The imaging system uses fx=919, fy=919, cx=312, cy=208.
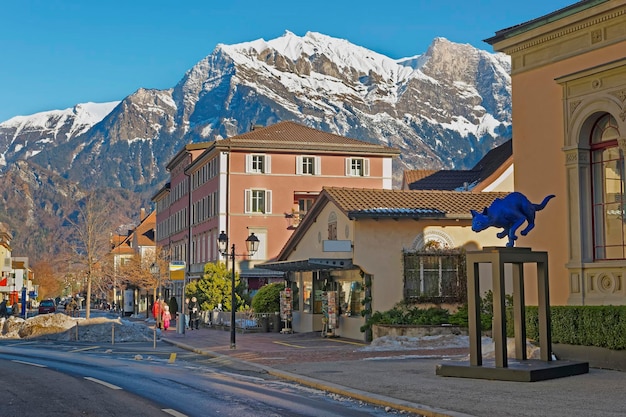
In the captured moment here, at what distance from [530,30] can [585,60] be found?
1822 mm

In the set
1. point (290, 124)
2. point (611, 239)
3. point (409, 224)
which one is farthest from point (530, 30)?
point (290, 124)

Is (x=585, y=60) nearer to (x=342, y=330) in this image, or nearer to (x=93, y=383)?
(x=93, y=383)

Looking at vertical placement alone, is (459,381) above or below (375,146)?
below

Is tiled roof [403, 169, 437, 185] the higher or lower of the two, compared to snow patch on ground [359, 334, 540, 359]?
higher

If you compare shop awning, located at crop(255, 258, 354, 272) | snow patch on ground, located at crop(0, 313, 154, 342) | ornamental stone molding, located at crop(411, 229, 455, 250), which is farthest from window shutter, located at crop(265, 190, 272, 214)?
ornamental stone molding, located at crop(411, 229, 455, 250)

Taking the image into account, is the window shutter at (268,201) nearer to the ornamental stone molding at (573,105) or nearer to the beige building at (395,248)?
the beige building at (395,248)

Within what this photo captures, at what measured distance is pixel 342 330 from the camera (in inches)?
1375

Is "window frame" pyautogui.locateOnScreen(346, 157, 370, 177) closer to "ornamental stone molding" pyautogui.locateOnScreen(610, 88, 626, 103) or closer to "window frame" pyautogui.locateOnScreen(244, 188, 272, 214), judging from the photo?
"window frame" pyautogui.locateOnScreen(244, 188, 272, 214)

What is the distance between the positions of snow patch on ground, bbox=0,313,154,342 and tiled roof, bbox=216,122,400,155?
2371 cm

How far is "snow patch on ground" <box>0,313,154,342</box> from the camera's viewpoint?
3794cm

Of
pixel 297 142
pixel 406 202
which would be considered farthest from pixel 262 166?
pixel 406 202

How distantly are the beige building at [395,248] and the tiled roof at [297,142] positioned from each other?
92.0 feet

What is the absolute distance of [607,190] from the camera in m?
20.3

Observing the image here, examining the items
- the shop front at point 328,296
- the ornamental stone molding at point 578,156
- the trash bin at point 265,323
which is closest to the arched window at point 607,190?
the ornamental stone molding at point 578,156
